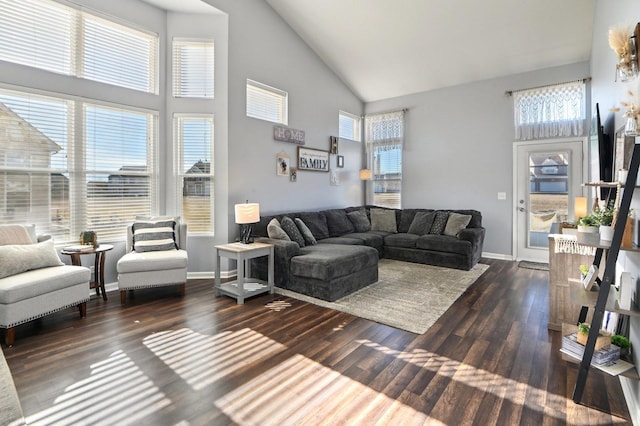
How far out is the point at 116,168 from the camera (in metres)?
4.12

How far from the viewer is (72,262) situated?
3465 mm

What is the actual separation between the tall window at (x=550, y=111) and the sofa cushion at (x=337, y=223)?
3276 millimetres

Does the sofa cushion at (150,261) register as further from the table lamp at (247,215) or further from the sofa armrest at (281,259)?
the sofa armrest at (281,259)

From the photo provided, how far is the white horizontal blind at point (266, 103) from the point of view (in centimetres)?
492

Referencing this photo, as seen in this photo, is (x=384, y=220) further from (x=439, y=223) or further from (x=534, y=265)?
(x=534, y=265)

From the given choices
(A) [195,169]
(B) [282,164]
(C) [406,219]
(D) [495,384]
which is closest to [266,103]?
(B) [282,164]

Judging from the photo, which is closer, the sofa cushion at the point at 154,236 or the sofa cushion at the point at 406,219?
the sofa cushion at the point at 154,236

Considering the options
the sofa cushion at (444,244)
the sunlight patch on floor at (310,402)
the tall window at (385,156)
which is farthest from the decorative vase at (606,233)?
the tall window at (385,156)

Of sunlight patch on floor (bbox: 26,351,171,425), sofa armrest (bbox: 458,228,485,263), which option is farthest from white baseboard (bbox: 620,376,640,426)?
sofa armrest (bbox: 458,228,485,263)

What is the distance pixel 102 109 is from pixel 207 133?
1.25m

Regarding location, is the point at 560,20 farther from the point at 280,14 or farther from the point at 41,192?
the point at 41,192

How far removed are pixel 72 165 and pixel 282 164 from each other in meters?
2.76

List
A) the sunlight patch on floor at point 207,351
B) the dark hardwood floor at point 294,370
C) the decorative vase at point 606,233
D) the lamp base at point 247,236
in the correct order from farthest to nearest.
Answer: the lamp base at point 247,236 < the sunlight patch on floor at point 207,351 < the decorative vase at point 606,233 < the dark hardwood floor at point 294,370

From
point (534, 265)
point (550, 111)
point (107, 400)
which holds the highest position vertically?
point (550, 111)
